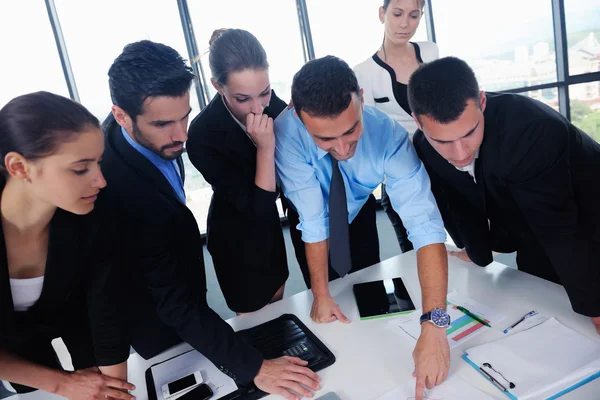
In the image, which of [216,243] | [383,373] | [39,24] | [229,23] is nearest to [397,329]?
[383,373]

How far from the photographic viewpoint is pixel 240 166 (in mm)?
1415

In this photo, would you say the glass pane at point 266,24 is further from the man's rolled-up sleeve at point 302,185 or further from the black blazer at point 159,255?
the black blazer at point 159,255

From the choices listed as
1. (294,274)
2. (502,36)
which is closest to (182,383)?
(294,274)

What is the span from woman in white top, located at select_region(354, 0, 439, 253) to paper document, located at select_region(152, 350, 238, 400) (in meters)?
1.40

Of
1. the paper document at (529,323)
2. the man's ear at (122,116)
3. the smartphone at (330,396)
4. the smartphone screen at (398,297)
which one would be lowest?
the paper document at (529,323)

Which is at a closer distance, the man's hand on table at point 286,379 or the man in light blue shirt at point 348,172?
the man's hand on table at point 286,379

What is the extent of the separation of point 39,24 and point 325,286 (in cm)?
365

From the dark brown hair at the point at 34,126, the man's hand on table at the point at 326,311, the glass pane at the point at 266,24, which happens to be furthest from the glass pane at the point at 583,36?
the dark brown hair at the point at 34,126

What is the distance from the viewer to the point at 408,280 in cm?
140

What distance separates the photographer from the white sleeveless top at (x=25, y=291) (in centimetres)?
99

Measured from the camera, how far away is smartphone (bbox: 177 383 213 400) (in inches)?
39.3

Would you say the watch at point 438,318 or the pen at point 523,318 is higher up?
the watch at point 438,318

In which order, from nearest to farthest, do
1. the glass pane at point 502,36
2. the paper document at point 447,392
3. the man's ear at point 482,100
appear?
the paper document at point 447,392
the man's ear at point 482,100
the glass pane at point 502,36

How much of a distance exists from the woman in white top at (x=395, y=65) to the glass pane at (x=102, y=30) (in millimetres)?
2061
